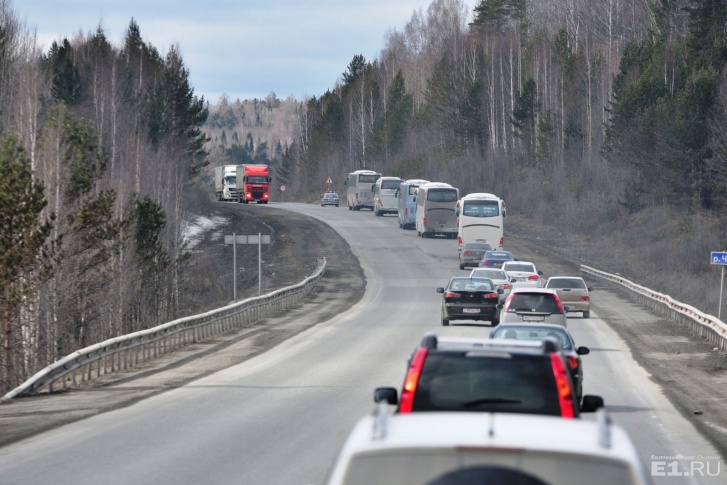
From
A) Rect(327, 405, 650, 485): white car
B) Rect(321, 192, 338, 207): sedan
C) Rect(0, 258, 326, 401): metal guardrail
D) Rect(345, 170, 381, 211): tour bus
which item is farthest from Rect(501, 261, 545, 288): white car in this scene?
Rect(321, 192, 338, 207): sedan

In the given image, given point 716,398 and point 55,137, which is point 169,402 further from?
point 55,137

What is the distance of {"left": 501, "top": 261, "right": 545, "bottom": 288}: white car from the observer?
4547 cm

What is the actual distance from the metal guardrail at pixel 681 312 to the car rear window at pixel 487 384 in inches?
892

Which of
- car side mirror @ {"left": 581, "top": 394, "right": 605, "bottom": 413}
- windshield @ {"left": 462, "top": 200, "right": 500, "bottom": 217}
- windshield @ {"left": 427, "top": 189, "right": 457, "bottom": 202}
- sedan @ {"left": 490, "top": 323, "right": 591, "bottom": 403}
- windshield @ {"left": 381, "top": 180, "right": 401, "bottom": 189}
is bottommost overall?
sedan @ {"left": 490, "top": 323, "right": 591, "bottom": 403}

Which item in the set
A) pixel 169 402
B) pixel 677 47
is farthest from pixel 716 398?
pixel 677 47

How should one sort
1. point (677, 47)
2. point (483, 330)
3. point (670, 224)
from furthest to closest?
point (677, 47)
point (670, 224)
point (483, 330)

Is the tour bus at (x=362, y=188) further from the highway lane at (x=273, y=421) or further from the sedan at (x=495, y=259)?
the highway lane at (x=273, y=421)

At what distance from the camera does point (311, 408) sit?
58.9 ft

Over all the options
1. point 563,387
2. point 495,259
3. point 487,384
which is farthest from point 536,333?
point 495,259

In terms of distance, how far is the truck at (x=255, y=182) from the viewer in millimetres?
113312

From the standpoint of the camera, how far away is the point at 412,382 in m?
8.34

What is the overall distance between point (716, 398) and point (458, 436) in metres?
17.2

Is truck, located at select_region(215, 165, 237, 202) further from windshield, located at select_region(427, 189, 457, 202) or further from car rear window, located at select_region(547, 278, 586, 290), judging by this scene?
car rear window, located at select_region(547, 278, 586, 290)

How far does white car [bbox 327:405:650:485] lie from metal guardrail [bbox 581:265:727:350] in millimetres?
26094
